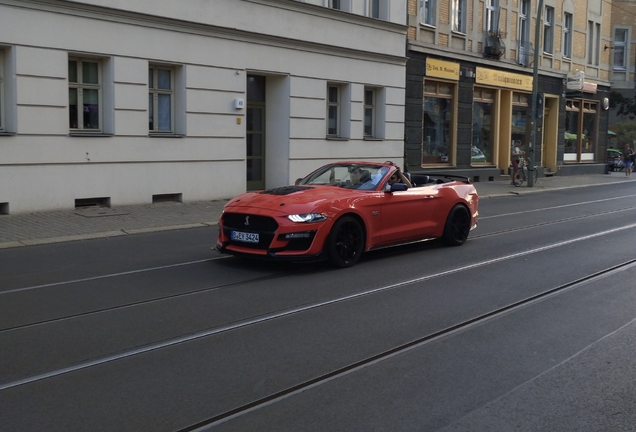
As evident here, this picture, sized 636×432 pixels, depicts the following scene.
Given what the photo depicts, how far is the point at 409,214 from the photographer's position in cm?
1132

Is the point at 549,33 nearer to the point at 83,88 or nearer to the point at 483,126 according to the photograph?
the point at 483,126

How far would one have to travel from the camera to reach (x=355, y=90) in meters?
23.6

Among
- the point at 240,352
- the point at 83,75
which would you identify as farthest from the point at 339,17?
the point at 240,352

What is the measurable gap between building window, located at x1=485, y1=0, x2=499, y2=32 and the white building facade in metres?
7.49

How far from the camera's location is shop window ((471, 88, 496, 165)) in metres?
31.4

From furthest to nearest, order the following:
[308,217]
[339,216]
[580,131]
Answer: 1. [580,131]
2. [339,216]
3. [308,217]

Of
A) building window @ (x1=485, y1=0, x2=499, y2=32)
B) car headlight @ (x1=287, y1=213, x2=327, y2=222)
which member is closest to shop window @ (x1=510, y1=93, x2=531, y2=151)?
building window @ (x1=485, y1=0, x2=499, y2=32)

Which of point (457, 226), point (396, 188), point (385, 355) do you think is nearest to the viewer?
point (385, 355)

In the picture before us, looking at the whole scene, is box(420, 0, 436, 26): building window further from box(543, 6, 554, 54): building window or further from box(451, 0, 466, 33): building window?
box(543, 6, 554, 54): building window

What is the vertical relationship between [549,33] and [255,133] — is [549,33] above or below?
above

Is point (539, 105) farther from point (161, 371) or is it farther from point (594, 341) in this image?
point (161, 371)

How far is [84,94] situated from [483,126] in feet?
65.0

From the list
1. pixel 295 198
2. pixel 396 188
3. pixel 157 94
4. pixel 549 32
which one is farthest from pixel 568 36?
pixel 295 198

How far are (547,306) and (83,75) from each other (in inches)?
473
